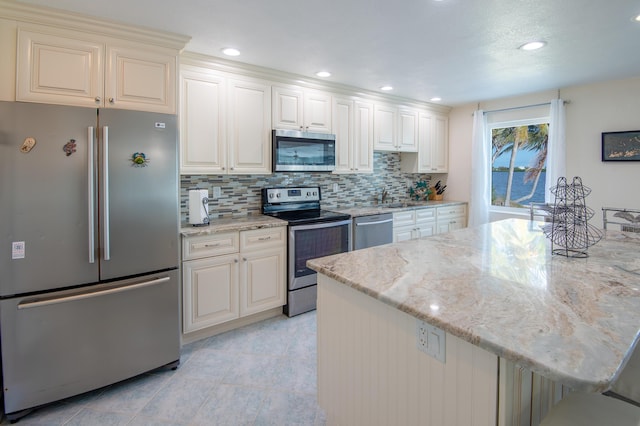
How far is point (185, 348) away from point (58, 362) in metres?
0.87

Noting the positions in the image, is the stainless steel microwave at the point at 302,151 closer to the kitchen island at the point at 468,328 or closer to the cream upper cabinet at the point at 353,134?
the cream upper cabinet at the point at 353,134

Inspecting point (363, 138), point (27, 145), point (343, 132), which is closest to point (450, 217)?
point (363, 138)

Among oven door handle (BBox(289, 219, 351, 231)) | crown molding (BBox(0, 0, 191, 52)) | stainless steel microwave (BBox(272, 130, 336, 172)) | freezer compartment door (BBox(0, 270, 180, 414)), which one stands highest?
crown molding (BBox(0, 0, 191, 52))

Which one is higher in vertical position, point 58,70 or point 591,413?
point 58,70

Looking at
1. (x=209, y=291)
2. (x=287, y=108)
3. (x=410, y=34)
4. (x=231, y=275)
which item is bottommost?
(x=209, y=291)

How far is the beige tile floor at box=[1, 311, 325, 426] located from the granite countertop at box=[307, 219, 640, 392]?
3.29 ft

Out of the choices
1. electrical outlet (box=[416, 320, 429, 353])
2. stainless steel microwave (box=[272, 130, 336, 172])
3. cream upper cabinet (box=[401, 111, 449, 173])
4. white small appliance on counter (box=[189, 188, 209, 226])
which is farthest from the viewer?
cream upper cabinet (box=[401, 111, 449, 173])

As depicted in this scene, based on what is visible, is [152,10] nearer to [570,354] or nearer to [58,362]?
[58,362]

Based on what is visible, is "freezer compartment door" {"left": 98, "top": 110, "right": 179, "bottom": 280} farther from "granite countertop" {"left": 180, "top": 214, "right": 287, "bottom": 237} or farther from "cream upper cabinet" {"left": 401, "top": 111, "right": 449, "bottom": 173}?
"cream upper cabinet" {"left": 401, "top": 111, "right": 449, "bottom": 173}

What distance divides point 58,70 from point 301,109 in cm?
202

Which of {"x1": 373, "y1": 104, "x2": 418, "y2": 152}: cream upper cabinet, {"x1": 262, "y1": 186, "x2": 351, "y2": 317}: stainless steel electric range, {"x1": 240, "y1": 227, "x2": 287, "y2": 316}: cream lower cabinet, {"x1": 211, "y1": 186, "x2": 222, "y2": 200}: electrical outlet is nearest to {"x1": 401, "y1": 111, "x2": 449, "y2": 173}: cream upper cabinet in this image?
{"x1": 373, "y1": 104, "x2": 418, "y2": 152}: cream upper cabinet

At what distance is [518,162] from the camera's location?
4547 mm

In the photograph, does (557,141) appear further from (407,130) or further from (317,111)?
(317,111)

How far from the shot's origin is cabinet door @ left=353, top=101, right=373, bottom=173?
156 inches
